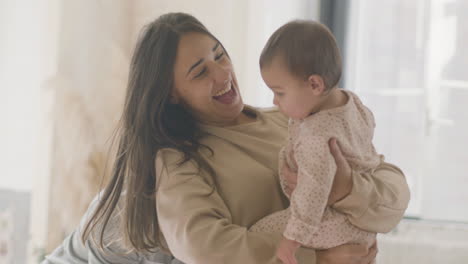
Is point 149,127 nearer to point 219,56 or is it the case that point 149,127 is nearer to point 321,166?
point 219,56

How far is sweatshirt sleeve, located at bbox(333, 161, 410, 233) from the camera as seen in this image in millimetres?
1398

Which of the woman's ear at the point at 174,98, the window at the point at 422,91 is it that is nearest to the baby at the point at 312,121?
the woman's ear at the point at 174,98

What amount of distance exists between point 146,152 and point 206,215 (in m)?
0.22

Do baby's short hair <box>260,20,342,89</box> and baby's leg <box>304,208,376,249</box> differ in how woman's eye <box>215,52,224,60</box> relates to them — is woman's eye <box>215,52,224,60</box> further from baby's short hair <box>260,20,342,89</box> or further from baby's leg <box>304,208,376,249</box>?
baby's leg <box>304,208,376,249</box>

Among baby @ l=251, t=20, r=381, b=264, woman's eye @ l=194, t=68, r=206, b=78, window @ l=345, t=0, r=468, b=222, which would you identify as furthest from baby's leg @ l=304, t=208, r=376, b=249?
window @ l=345, t=0, r=468, b=222

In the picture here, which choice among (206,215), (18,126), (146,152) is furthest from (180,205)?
(18,126)

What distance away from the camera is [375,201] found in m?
1.46

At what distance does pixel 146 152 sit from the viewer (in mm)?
1583

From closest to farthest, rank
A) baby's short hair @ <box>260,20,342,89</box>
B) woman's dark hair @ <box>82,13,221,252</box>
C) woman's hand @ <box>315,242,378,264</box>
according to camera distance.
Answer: baby's short hair @ <box>260,20,342,89</box> → woman's hand @ <box>315,242,378,264</box> → woman's dark hair @ <box>82,13,221,252</box>

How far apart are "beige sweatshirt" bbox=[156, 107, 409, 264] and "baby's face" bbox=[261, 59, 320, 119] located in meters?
0.17

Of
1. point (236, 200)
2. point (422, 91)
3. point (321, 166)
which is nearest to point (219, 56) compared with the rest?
point (236, 200)

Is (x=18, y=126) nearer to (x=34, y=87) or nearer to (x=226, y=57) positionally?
(x=34, y=87)

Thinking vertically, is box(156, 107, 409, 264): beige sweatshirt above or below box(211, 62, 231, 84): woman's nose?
below

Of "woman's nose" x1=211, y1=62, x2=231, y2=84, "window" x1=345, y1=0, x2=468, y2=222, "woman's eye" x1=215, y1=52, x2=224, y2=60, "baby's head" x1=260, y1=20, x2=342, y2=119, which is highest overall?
"baby's head" x1=260, y1=20, x2=342, y2=119
